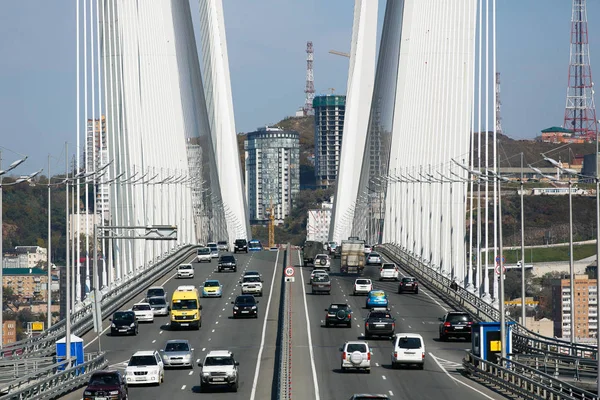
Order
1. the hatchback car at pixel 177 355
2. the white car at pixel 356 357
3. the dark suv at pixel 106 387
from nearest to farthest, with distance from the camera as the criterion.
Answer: the dark suv at pixel 106 387
the white car at pixel 356 357
the hatchback car at pixel 177 355

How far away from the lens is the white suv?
135 feet

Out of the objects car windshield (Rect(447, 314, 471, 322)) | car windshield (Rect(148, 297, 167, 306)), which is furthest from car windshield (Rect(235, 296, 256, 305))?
car windshield (Rect(447, 314, 471, 322))

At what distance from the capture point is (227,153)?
179625 mm

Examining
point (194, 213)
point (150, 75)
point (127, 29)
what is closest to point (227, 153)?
point (194, 213)

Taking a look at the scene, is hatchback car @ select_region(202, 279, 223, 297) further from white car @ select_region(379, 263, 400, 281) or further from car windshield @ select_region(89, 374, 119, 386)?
car windshield @ select_region(89, 374, 119, 386)

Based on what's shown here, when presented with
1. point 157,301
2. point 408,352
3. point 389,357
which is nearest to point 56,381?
point 408,352

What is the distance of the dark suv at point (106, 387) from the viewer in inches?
1442

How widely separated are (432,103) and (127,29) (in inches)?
996

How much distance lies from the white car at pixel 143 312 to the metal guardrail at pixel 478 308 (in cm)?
1672

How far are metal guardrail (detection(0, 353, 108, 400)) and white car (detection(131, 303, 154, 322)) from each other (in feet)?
59.2

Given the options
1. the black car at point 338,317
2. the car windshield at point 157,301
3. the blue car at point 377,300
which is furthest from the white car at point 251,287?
the black car at point 338,317

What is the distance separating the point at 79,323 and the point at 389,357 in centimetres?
1533

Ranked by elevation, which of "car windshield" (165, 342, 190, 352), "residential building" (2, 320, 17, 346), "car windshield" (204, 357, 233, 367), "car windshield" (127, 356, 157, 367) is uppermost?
"car windshield" (204, 357, 233, 367)

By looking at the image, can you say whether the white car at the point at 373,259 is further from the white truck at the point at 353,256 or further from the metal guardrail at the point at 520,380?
the metal guardrail at the point at 520,380
